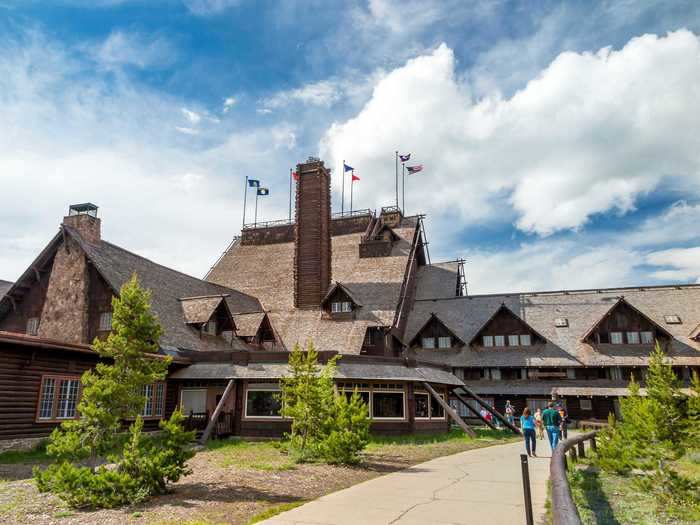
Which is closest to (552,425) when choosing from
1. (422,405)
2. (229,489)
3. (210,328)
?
(422,405)

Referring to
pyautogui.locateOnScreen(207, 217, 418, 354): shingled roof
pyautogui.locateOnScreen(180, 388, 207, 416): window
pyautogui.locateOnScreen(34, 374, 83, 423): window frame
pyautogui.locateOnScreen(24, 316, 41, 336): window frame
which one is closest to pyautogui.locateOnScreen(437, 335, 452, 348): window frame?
pyautogui.locateOnScreen(207, 217, 418, 354): shingled roof

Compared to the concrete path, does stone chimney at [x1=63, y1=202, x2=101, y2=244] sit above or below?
above

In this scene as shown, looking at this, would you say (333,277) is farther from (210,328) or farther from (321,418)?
(321,418)

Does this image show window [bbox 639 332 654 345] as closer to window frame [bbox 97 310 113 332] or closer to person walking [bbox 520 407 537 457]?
person walking [bbox 520 407 537 457]

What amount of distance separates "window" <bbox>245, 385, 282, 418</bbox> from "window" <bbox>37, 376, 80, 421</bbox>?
311 inches

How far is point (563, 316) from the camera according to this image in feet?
146

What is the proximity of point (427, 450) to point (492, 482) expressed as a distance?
26.0 feet

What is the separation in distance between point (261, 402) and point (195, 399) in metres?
4.20

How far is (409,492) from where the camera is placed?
12.2 m

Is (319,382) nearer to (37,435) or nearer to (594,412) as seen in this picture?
(37,435)

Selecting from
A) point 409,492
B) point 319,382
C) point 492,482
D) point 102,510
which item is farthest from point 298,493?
point 319,382

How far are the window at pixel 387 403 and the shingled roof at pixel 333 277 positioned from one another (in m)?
6.40

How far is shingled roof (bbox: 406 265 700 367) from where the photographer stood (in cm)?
3928

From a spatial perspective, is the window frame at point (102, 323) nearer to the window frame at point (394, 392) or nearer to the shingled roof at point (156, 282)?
the shingled roof at point (156, 282)
